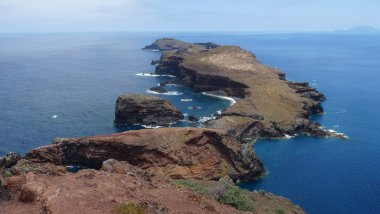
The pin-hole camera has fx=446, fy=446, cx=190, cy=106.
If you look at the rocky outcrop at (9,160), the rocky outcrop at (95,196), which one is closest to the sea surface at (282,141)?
the rocky outcrop at (9,160)

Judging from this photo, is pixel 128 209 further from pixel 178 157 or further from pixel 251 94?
pixel 251 94

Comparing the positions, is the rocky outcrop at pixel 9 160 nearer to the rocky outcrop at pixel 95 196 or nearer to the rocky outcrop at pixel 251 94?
the rocky outcrop at pixel 95 196

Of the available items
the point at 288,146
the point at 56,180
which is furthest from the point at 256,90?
the point at 56,180

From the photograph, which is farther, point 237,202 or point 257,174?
point 257,174

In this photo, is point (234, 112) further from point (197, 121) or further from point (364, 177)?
point (364, 177)

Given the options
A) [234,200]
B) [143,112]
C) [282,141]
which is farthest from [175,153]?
[143,112]

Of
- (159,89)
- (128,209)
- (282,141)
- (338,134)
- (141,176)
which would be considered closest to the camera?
(128,209)
